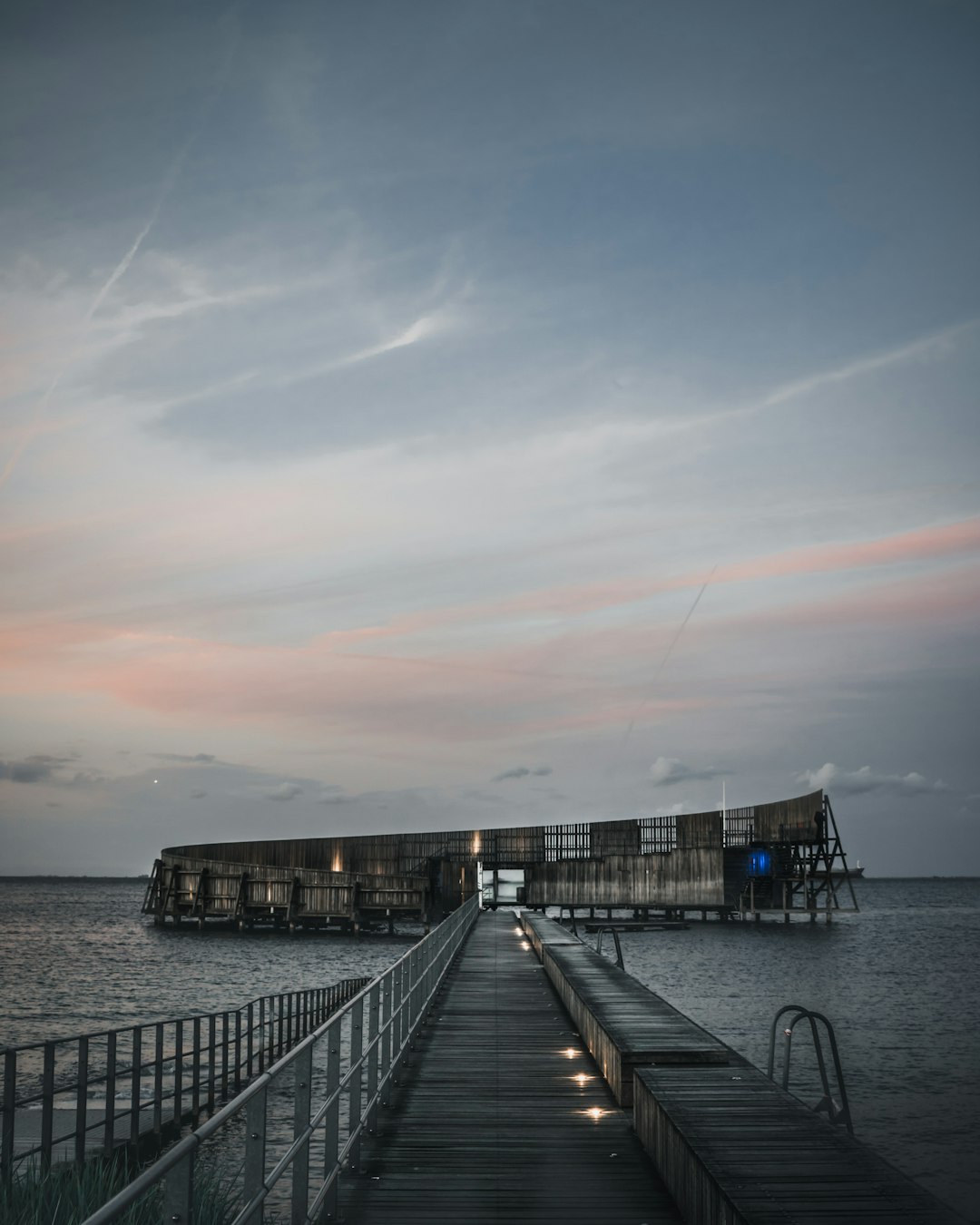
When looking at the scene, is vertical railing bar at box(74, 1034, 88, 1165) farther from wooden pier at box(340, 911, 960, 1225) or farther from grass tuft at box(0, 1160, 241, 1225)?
wooden pier at box(340, 911, 960, 1225)

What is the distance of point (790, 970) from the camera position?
173 ft

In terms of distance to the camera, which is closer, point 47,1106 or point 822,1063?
point 47,1106

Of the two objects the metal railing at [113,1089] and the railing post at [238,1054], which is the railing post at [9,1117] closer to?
the metal railing at [113,1089]

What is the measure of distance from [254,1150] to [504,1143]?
4630 mm

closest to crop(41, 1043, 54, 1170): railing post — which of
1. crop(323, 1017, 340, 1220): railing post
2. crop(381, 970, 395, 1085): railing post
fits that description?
crop(381, 970, 395, 1085): railing post

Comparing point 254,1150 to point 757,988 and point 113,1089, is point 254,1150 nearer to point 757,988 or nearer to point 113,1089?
point 113,1089

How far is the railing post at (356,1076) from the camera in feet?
27.1

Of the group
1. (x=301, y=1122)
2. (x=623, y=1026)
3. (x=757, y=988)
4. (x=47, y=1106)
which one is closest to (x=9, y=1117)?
(x=47, y=1106)

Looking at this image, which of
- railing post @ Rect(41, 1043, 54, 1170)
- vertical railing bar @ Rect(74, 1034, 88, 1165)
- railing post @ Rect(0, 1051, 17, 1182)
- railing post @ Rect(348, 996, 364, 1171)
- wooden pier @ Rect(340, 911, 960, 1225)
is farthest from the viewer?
vertical railing bar @ Rect(74, 1034, 88, 1165)

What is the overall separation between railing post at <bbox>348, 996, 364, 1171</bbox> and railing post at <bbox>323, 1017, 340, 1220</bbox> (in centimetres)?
76

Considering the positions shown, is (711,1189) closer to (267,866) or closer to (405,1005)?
(405,1005)

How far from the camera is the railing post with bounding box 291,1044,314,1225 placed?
603 cm

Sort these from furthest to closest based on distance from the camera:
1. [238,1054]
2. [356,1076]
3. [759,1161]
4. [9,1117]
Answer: [238,1054]
[9,1117]
[356,1076]
[759,1161]

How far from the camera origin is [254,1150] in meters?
4.93
